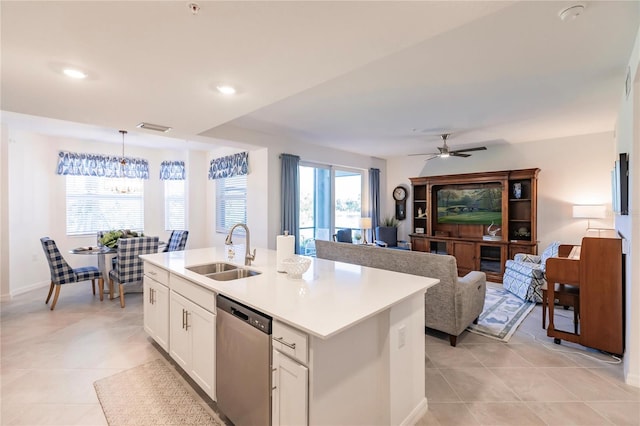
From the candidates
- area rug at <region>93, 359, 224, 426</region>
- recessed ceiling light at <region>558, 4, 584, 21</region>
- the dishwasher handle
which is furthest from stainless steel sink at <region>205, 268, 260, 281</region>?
recessed ceiling light at <region>558, 4, 584, 21</region>

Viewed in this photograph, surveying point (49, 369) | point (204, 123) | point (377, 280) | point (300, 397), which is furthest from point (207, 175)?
point (300, 397)

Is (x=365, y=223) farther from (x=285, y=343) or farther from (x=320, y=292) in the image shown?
(x=285, y=343)

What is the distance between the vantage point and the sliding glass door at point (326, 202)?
5832mm

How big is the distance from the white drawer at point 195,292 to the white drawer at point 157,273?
0.13m

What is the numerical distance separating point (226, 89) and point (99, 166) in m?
4.65

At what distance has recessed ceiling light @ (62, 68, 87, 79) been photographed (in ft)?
6.78

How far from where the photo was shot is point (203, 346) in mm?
2094

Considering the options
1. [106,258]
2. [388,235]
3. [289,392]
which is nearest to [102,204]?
[106,258]

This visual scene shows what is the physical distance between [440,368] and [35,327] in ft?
14.4

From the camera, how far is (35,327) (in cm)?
344

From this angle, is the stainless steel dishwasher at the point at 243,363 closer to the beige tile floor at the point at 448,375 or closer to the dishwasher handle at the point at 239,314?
the dishwasher handle at the point at 239,314

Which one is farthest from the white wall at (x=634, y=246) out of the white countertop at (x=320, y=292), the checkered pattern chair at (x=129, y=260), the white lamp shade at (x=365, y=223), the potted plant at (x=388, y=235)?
the checkered pattern chair at (x=129, y=260)

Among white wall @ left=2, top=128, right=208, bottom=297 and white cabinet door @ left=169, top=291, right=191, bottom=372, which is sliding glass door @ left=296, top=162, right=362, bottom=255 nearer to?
white cabinet door @ left=169, top=291, right=191, bottom=372

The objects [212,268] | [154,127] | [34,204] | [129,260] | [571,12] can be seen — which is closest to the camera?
[571,12]
